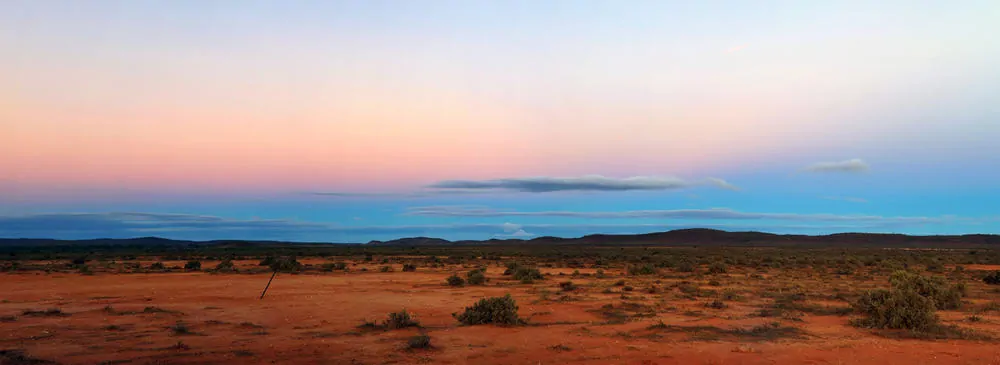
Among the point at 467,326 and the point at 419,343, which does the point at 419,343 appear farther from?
the point at 467,326

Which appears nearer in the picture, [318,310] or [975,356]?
[975,356]

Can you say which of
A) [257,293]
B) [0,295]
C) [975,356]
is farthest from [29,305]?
[975,356]

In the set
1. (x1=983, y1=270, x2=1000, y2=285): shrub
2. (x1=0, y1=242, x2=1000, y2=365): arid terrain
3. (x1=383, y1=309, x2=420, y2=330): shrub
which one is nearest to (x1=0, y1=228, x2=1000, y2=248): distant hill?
(x1=983, y1=270, x2=1000, y2=285): shrub

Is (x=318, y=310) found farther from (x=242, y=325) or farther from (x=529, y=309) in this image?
(x=529, y=309)

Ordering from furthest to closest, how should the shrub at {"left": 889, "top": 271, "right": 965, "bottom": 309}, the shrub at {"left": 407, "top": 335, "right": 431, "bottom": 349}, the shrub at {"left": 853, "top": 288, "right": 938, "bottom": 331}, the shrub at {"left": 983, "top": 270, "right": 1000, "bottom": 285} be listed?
the shrub at {"left": 983, "top": 270, "right": 1000, "bottom": 285}
the shrub at {"left": 889, "top": 271, "right": 965, "bottom": 309}
the shrub at {"left": 853, "top": 288, "right": 938, "bottom": 331}
the shrub at {"left": 407, "top": 335, "right": 431, "bottom": 349}

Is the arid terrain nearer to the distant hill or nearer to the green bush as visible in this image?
the green bush

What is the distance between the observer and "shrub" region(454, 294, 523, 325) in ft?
49.5

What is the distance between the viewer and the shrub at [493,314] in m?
15.1

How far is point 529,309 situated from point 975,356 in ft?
35.9

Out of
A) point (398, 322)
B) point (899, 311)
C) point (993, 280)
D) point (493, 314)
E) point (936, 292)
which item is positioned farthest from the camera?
point (993, 280)

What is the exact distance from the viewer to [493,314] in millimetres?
15141

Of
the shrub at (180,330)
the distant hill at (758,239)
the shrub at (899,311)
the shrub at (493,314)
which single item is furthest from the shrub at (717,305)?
the distant hill at (758,239)

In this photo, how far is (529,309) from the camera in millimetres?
18359

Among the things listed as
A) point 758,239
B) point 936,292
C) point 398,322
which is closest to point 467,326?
point 398,322
